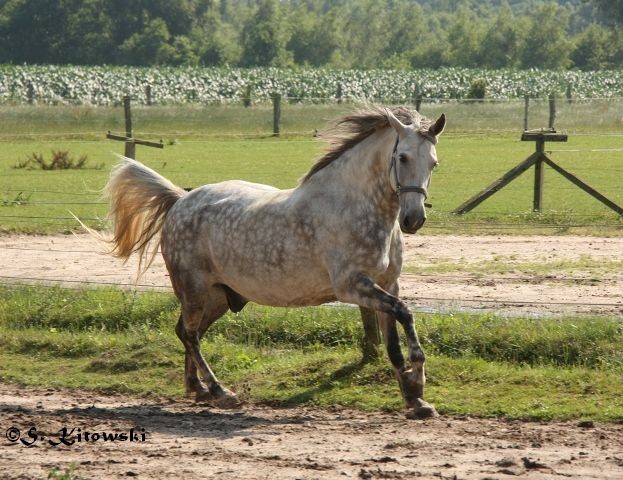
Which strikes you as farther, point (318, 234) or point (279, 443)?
point (318, 234)

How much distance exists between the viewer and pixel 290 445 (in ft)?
25.6

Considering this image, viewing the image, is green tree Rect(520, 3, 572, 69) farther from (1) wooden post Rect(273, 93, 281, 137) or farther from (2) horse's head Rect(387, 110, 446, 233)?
(2) horse's head Rect(387, 110, 446, 233)

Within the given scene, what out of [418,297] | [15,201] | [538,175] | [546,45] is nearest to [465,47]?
[546,45]

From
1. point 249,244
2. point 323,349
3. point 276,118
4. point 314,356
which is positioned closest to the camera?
point 249,244

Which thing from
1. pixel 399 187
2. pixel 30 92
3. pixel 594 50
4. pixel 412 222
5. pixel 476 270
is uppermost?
pixel 594 50

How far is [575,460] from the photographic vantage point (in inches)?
285

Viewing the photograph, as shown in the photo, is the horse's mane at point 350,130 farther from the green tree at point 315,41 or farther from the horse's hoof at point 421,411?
the green tree at point 315,41

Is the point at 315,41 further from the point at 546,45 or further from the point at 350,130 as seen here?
the point at 350,130

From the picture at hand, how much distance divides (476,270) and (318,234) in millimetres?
5731

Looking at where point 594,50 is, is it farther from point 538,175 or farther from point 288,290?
point 288,290

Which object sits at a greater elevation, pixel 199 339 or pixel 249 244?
pixel 249 244

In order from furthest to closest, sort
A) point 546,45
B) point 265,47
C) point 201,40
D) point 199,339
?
1. point 265,47
2. point 201,40
3. point 546,45
4. point 199,339

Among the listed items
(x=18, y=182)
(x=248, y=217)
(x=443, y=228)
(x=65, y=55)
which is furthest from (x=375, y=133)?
(x=65, y=55)

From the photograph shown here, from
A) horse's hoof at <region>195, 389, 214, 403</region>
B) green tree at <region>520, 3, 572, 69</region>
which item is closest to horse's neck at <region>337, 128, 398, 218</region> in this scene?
horse's hoof at <region>195, 389, 214, 403</region>
